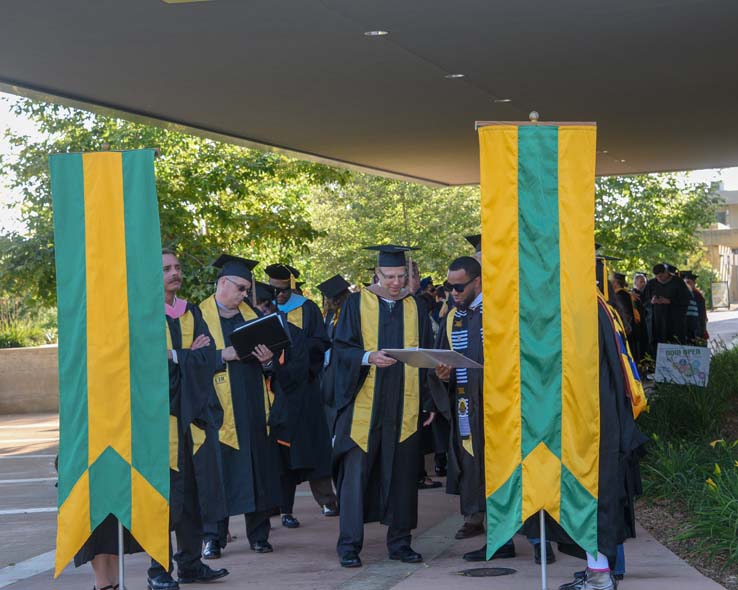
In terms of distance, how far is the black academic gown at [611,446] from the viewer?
602 centimetres

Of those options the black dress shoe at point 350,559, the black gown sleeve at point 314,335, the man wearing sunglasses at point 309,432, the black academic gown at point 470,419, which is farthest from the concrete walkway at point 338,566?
the black gown sleeve at point 314,335

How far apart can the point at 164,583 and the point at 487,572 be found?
2.01 m

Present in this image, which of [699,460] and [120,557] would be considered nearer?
[120,557]

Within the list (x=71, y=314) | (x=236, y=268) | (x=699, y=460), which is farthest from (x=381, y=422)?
(x=699, y=460)

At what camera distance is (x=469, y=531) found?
8398 millimetres

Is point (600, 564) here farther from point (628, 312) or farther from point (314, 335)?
point (628, 312)

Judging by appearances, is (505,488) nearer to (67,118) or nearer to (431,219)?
(67,118)

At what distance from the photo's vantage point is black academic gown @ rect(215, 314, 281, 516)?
7.84 metres

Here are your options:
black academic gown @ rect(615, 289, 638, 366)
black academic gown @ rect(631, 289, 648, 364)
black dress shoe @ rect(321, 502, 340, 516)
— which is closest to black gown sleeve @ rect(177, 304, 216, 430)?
black dress shoe @ rect(321, 502, 340, 516)

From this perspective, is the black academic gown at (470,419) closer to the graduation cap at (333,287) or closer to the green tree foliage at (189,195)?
the graduation cap at (333,287)

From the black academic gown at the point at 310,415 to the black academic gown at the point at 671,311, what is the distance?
38.2 feet

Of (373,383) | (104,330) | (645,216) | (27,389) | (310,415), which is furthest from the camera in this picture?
(645,216)

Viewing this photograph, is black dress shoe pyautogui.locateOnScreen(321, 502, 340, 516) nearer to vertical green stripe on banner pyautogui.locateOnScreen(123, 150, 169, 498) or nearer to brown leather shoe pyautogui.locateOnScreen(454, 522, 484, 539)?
brown leather shoe pyautogui.locateOnScreen(454, 522, 484, 539)

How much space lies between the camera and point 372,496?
7816 mm
